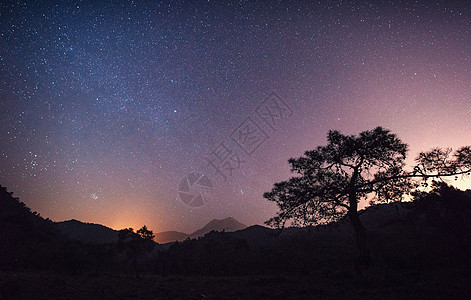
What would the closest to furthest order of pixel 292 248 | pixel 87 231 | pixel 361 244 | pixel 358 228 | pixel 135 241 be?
pixel 361 244
pixel 358 228
pixel 292 248
pixel 135 241
pixel 87 231

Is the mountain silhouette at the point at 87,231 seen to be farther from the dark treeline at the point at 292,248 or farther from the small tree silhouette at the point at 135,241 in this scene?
the small tree silhouette at the point at 135,241

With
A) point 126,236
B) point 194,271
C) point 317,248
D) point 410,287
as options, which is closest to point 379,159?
point 410,287

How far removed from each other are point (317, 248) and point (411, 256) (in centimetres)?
2031

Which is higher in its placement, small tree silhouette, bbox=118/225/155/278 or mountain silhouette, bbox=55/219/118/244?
mountain silhouette, bbox=55/219/118/244

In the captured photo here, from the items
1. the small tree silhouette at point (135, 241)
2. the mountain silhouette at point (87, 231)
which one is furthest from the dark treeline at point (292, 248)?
the mountain silhouette at point (87, 231)

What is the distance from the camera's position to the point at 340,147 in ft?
57.0

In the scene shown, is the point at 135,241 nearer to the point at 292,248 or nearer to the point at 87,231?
the point at 292,248

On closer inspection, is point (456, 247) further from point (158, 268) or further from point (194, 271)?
point (158, 268)

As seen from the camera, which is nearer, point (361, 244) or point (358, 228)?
point (361, 244)

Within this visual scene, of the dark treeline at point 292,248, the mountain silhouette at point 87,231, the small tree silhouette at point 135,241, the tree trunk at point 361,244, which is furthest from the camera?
the mountain silhouette at point 87,231

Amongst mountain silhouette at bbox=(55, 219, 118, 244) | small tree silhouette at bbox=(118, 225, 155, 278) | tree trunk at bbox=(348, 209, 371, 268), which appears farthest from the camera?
mountain silhouette at bbox=(55, 219, 118, 244)

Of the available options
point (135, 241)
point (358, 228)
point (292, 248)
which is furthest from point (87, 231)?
A: point (358, 228)

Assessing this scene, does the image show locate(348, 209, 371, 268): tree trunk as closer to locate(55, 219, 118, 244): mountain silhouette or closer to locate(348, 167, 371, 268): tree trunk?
locate(348, 167, 371, 268): tree trunk

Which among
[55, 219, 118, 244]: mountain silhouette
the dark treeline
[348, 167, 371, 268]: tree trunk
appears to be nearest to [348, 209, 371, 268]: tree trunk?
[348, 167, 371, 268]: tree trunk
